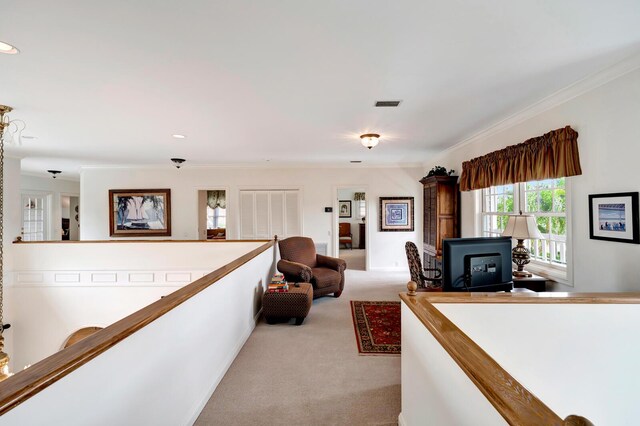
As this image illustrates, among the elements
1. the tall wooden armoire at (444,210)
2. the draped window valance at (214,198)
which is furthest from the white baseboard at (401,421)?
the draped window valance at (214,198)

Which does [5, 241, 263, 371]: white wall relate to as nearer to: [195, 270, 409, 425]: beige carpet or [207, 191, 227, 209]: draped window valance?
[195, 270, 409, 425]: beige carpet

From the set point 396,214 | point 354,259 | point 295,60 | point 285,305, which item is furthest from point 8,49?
point 354,259

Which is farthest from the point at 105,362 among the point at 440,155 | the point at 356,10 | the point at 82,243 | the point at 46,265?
the point at 440,155

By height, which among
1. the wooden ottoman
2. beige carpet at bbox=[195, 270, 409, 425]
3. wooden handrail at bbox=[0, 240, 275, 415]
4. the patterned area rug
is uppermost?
wooden handrail at bbox=[0, 240, 275, 415]

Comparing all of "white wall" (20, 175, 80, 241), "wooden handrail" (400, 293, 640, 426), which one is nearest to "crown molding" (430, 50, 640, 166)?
"wooden handrail" (400, 293, 640, 426)

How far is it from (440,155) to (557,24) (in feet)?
13.0

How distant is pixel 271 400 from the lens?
210 cm

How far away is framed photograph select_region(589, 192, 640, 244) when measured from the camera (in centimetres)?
208

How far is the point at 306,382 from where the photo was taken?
2312 mm

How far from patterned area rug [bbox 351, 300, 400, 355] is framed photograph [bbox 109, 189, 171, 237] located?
4.93m

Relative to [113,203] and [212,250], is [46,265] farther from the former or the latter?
[212,250]

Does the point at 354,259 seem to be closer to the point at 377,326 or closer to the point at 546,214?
the point at 377,326

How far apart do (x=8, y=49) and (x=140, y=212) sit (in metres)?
5.37

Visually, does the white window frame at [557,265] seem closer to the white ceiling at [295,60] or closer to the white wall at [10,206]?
the white ceiling at [295,60]
